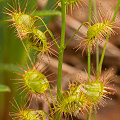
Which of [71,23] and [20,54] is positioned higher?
[71,23]

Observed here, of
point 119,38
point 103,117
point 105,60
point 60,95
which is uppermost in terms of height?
point 119,38

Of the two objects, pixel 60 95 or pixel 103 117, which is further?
pixel 103 117

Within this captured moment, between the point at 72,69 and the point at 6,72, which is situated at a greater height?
the point at 72,69

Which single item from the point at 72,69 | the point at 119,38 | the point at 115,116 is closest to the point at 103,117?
the point at 115,116

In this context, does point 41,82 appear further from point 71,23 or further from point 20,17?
point 71,23

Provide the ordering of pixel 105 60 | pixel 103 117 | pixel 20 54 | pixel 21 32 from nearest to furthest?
pixel 21 32 → pixel 20 54 → pixel 103 117 → pixel 105 60

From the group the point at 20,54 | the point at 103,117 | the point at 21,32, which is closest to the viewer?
the point at 21,32

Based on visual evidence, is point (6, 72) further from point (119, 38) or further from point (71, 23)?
point (119, 38)

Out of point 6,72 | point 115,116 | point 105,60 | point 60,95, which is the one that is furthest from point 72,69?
point 60,95

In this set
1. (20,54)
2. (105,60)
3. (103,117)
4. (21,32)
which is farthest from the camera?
(105,60)
